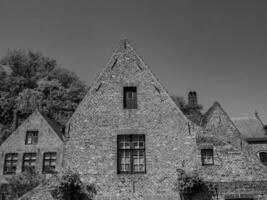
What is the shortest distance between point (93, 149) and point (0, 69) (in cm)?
2699

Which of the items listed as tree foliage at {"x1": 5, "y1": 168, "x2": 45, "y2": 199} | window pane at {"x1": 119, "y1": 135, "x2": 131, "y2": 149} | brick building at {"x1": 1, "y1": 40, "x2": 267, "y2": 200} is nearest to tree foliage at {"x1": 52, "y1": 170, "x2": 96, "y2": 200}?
brick building at {"x1": 1, "y1": 40, "x2": 267, "y2": 200}

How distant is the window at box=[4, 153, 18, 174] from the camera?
21266 millimetres

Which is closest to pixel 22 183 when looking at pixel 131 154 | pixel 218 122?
pixel 131 154

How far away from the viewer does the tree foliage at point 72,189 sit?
10367mm

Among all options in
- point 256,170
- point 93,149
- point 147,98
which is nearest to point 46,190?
point 93,149

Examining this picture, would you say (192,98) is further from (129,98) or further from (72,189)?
(72,189)

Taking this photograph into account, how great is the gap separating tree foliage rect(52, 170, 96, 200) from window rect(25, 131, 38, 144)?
40.3ft

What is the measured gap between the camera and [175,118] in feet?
39.1

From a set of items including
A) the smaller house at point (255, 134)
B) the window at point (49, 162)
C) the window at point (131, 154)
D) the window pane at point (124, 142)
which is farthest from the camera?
the smaller house at point (255, 134)

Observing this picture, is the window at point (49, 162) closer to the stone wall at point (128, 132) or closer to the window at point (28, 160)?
the window at point (28, 160)

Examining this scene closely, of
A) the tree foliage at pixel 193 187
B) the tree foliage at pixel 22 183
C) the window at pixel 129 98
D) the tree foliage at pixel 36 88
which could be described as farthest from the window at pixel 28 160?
the tree foliage at pixel 193 187

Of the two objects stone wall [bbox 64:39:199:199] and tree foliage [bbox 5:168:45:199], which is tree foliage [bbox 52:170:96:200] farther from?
tree foliage [bbox 5:168:45:199]

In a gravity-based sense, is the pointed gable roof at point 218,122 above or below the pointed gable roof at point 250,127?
below

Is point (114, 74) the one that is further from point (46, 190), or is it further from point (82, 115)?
point (46, 190)
